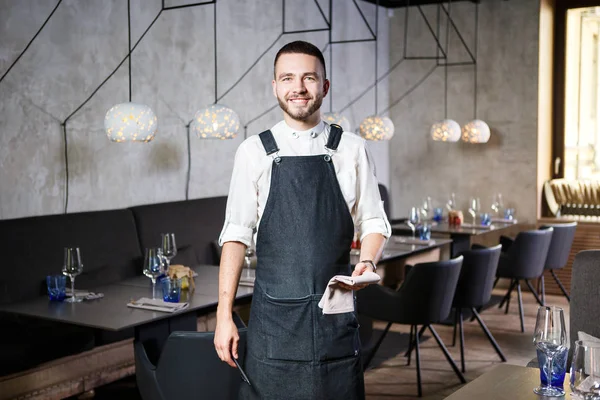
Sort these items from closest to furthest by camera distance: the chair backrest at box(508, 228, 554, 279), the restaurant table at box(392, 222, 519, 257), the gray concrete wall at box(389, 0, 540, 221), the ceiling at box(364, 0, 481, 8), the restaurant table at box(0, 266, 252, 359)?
the restaurant table at box(0, 266, 252, 359) < the chair backrest at box(508, 228, 554, 279) < the restaurant table at box(392, 222, 519, 257) < the gray concrete wall at box(389, 0, 540, 221) < the ceiling at box(364, 0, 481, 8)

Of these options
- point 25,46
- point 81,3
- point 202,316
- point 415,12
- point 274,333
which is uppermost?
point 415,12

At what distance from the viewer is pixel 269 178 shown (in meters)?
2.29

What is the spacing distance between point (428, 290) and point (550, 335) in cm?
230

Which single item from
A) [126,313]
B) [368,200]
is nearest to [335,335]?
[368,200]

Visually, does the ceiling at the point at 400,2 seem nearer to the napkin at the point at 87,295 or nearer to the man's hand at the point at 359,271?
the napkin at the point at 87,295

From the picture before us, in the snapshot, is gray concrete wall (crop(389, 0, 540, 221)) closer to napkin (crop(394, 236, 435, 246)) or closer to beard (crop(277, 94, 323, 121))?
napkin (crop(394, 236, 435, 246))

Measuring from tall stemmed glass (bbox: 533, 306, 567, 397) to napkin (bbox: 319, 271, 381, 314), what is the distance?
45 centimetres

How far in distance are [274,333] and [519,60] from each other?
19.9 feet

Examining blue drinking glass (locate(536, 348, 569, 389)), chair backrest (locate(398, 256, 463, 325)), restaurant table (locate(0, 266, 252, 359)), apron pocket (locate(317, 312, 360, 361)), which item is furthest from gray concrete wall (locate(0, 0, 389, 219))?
blue drinking glass (locate(536, 348, 569, 389))

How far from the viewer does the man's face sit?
220 cm

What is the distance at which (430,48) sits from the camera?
8102 millimetres

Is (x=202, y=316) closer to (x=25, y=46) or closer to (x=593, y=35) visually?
(x=25, y=46)

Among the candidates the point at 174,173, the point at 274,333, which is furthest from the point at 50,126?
the point at 274,333

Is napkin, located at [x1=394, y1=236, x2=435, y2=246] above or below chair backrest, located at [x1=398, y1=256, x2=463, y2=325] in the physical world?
above
